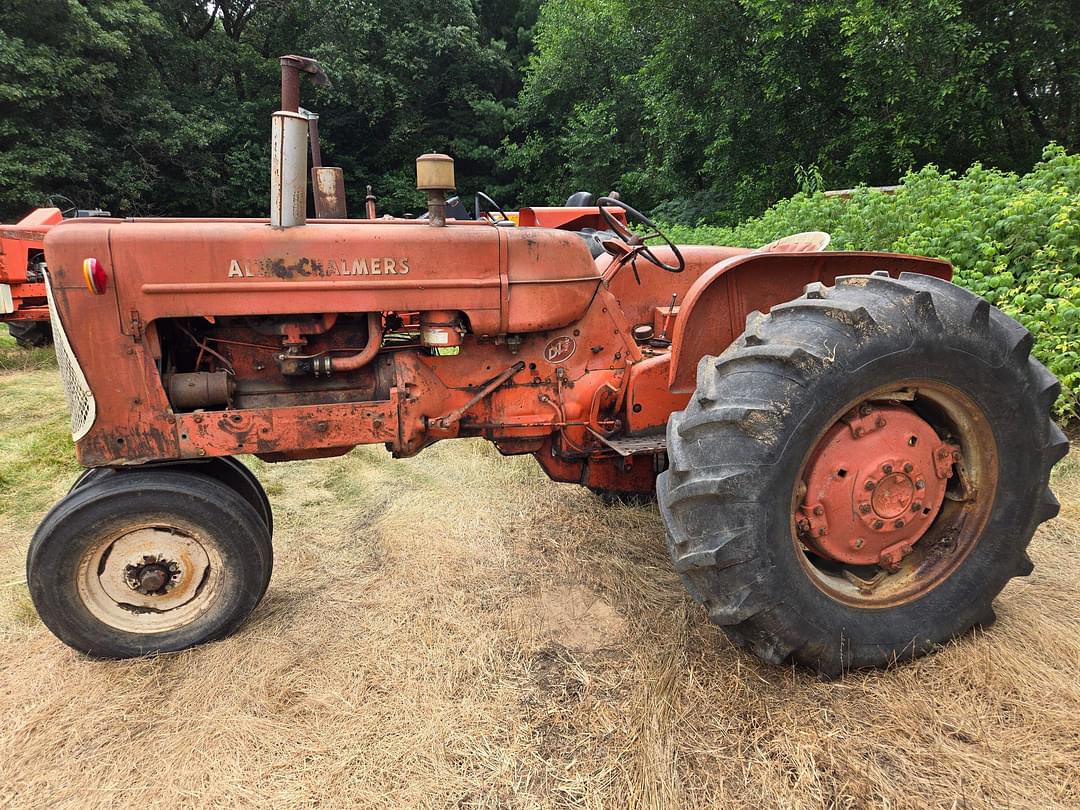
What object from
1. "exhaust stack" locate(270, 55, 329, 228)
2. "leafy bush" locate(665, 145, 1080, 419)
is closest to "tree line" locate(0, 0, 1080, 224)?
"leafy bush" locate(665, 145, 1080, 419)

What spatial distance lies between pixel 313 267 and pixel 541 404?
38.7 inches

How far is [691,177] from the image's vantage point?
13.4 m

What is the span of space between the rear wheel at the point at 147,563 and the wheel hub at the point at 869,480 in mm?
1807

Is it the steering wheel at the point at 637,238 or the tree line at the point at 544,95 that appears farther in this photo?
the tree line at the point at 544,95

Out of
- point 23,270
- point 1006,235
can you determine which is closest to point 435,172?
point 1006,235

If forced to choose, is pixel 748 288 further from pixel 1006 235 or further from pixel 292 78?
pixel 1006 235

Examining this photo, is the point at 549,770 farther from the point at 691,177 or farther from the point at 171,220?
the point at 691,177

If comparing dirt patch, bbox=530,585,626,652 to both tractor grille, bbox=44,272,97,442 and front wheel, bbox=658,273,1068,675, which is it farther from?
tractor grille, bbox=44,272,97,442

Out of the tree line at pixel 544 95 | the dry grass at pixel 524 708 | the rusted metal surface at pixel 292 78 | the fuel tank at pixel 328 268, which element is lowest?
the dry grass at pixel 524 708

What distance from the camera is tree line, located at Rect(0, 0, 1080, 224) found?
28.1ft

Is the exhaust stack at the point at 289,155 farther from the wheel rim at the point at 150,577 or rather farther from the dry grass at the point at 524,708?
the dry grass at the point at 524,708

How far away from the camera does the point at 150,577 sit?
2156mm

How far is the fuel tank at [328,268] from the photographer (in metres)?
2.08

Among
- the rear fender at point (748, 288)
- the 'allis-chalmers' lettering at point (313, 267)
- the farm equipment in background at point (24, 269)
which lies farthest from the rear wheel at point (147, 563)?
the farm equipment in background at point (24, 269)
